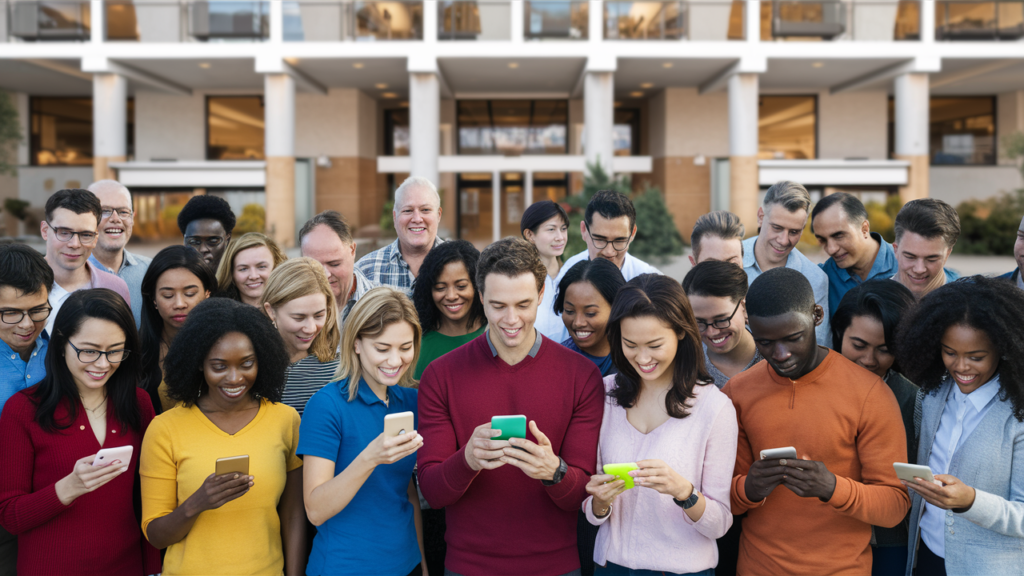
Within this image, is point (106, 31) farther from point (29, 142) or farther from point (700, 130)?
point (700, 130)

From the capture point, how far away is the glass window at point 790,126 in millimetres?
26797

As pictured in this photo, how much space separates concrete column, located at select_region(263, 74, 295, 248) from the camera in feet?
71.1

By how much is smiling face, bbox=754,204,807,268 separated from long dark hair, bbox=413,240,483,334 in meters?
2.53

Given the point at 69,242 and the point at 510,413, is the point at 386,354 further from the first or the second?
the point at 69,242

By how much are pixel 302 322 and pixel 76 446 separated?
3.92ft

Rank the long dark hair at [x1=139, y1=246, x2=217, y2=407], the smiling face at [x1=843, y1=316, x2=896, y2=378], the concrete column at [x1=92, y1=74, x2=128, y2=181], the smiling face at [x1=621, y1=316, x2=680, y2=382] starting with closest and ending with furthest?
the smiling face at [x1=621, y1=316, x2=680, y2=382] → the smiling face at [x1=843, y1=316, x2=896, y2=378] → the long dark hair at [x1=139, y1=246, x2=217, y2=407] → the concrete column at [x1=92, y1=74, x2=128, y2=181]

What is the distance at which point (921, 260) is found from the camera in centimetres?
438

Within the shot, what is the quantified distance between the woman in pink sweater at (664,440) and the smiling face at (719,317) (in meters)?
0.60

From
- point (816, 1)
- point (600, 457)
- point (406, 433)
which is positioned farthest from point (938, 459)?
point (816, 1)

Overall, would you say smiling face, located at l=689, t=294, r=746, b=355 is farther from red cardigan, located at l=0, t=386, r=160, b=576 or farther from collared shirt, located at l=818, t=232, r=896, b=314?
red cardigan, located at l=0, t=386, r=160, b=576

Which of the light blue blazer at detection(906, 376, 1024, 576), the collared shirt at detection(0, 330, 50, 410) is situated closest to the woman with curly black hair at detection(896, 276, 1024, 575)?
the light blue blazer at detection(906, 376, 1024, 576)

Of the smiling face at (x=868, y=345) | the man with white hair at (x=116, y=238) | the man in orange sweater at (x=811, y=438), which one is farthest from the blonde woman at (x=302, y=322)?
the smiling face at (x=868, y=345)

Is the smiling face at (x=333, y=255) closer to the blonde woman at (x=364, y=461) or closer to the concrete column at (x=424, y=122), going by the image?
the blonde woman at (x=364, y=461)

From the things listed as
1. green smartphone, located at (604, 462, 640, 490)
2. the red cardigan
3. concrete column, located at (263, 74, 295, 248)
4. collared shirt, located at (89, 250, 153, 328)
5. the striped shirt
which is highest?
concrete column, located at (263, 74, 295, 248)
